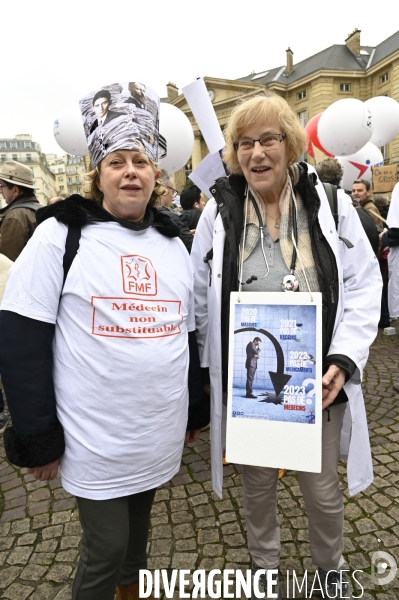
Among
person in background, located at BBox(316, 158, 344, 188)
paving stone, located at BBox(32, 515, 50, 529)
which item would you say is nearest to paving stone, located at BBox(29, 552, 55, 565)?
paving stone, located at BBox(32, 515, 50, 529)

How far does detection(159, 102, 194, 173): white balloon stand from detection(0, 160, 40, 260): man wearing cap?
173 cm

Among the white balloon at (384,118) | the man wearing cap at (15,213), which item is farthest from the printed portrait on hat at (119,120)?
the white balloon at (384,118)

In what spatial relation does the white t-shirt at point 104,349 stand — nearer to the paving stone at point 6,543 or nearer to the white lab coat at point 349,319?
the white lab coat at point 349,319

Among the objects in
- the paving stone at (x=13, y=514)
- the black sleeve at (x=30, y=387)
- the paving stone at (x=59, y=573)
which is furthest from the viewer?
the paving stone at (x=13, y=514)

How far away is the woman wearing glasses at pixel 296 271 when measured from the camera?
1.65 metres

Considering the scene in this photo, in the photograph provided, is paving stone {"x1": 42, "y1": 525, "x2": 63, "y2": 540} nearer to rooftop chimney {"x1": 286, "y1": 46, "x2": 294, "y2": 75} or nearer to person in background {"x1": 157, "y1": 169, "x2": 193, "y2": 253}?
person in background {"x1": 157, "y1": 169, "x2": 193, "y2": 253}

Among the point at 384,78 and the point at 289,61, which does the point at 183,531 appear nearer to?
the point at 384,78

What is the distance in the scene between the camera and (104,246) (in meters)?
1.40

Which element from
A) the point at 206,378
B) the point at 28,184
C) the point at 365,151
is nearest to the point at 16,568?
the point at 206,378

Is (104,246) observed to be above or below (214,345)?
above

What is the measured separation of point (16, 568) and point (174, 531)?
891mm

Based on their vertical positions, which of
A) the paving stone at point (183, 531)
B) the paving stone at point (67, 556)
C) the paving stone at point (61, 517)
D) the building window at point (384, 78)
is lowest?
the paving stone at point (61, 517)

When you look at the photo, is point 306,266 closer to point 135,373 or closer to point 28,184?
point 135,373

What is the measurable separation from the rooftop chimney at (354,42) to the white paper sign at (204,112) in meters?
44.1
